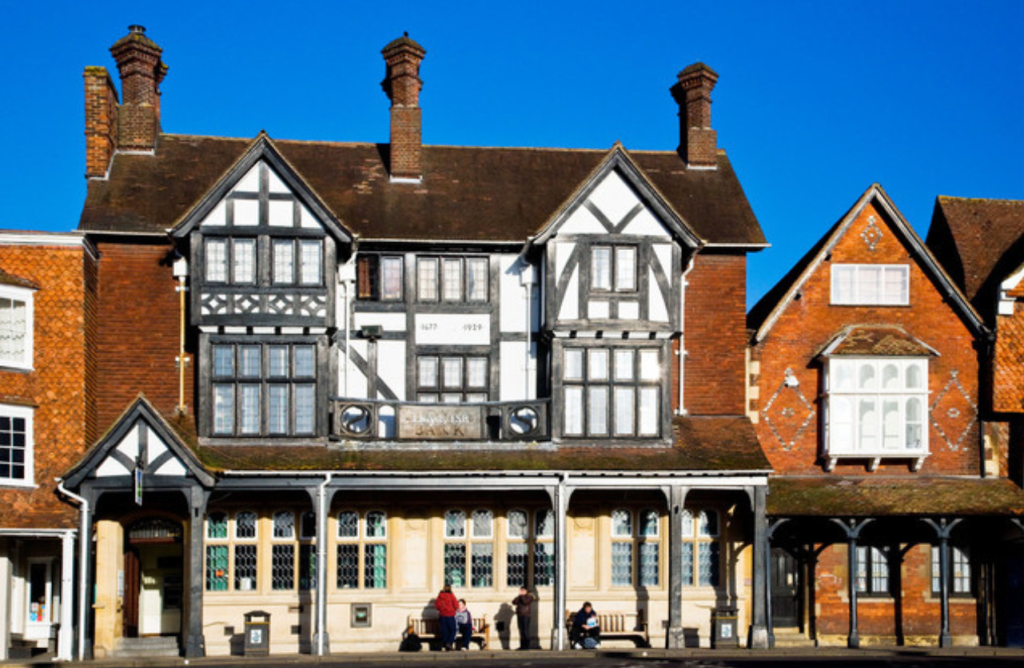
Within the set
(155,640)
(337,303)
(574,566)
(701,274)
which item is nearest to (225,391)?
(337,303)

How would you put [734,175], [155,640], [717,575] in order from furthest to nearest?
[734,175], [717,575], [155,640]

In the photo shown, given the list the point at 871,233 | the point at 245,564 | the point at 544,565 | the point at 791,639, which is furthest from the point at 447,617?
the point at 871,233

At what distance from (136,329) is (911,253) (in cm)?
1712

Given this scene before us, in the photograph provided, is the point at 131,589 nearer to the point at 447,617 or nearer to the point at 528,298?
the point at 447,617

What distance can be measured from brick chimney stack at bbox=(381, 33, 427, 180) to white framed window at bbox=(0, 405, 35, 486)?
31.9ft

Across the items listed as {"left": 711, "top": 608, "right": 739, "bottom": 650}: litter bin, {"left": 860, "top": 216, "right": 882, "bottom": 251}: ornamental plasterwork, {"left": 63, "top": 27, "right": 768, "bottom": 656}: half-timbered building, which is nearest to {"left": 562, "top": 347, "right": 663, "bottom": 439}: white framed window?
{"left": 63, "top": 27, "right": 768, "bottom": 656}: half-timbered building

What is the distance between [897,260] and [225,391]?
15189mm

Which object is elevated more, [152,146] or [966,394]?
[152,146]

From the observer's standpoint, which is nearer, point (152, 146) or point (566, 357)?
point (566, 357)

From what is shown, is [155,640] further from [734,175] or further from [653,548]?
[734,175]

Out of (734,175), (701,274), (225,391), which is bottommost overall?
(225,391)

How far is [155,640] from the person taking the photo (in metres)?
32.2

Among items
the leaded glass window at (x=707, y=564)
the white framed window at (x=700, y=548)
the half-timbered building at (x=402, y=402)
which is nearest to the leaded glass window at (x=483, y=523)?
the half-timbered building at (x=402, y=402)

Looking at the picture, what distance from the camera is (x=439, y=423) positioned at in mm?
33062
